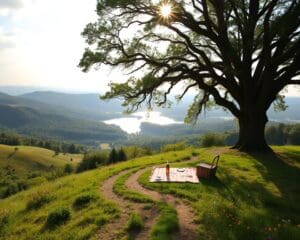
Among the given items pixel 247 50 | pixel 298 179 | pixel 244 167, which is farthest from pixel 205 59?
pixel 298 179

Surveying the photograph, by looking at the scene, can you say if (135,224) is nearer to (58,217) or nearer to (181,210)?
(181,210)

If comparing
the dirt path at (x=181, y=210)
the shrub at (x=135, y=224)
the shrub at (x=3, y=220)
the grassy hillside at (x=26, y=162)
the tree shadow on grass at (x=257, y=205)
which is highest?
the tree shadow on grass at (x=257, y=205)

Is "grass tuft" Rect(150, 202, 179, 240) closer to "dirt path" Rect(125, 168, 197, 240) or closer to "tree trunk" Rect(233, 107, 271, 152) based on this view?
"dirt path" Rect(125, 168, 197, 240)

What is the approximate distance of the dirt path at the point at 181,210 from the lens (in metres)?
11.3

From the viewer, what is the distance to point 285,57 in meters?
25.9

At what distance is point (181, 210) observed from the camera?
13617mm

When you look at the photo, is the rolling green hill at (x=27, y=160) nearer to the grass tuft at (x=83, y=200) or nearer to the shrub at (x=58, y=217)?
the grass tuft at (x=83, y=200)

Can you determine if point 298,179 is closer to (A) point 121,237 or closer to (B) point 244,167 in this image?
(B) point 244,167

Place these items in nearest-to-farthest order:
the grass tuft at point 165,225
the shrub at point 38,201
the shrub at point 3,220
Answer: the grass tuft at point 165,225
the shrub at point 3,220
the shrub at point 38,201

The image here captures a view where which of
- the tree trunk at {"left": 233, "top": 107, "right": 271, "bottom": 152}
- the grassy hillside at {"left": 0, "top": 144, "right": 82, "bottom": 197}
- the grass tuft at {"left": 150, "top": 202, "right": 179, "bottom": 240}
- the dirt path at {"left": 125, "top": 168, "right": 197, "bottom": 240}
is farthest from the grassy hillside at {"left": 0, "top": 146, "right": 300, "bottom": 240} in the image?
the grassy hillside at {"left": 0, "top": 144, "right": 82, "bottom": 197}

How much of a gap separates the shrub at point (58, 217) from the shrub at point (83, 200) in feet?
3.92

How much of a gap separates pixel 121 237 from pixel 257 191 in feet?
28.0

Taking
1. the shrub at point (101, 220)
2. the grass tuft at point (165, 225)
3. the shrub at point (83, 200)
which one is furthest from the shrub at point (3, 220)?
the grass tuft at point (165, 225)

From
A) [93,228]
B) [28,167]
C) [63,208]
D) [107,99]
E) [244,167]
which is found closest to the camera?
[93,228]
